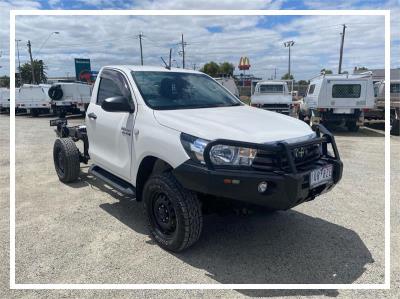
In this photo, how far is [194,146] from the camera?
3.24 m

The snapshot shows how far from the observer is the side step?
424 centimetres

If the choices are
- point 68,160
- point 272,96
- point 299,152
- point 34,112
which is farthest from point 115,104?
point 34,112

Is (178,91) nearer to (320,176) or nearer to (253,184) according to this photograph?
(253,184)

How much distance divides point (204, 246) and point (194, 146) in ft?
Answer: 3.99

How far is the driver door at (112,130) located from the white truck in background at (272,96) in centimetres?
1105

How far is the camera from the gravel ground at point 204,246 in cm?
326

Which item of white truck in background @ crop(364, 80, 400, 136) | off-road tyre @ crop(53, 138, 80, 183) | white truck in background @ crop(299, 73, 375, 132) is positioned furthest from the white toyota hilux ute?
white truck in background @ crop(364, 80, 400, 136)

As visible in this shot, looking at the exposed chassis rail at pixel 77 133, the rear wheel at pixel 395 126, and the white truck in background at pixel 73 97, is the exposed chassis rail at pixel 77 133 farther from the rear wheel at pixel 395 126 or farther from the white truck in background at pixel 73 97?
the white truck in background at pixel 73 97

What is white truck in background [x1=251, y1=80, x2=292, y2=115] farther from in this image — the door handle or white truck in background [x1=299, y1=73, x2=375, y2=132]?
the door handle

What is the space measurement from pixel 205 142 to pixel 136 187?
1289 millimetres

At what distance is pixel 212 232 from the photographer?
13.8ft

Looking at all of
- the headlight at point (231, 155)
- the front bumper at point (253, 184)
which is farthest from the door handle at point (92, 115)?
the headlight at point (231, 155)

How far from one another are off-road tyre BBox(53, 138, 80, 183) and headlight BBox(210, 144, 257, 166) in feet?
11.6

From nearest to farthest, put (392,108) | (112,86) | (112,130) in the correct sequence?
(112,130) → (112,86) → (392,108)
